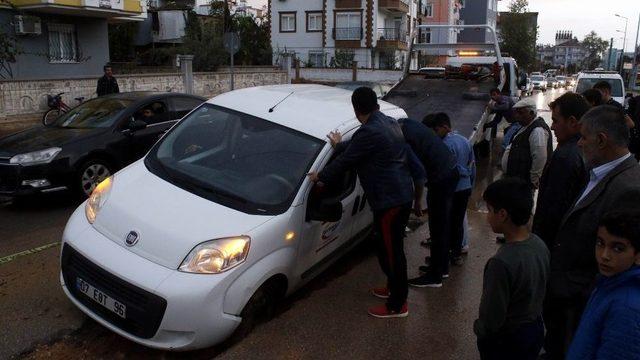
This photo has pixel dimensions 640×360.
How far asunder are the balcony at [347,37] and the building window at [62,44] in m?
23.9

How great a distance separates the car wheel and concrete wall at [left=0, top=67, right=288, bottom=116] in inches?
345

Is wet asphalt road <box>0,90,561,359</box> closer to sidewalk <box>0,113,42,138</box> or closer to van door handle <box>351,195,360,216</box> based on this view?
van door handle <box>351,195,360,216</box>

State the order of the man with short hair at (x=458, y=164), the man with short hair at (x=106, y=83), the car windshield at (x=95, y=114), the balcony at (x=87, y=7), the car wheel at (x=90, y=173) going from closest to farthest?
the man with short hair at (x=458, y=164), the car wheel at (x=90, y=173), the car windshield at (x=95, y=114), the man with short hair at (x=106, y=83), the balcony at (x=87, y=7)

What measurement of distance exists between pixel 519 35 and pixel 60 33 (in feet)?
162

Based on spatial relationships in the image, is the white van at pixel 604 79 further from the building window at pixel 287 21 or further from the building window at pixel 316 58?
the building window at pixel 287 21

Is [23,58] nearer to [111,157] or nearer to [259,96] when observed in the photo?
[111,157]

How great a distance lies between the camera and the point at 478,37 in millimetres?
67438

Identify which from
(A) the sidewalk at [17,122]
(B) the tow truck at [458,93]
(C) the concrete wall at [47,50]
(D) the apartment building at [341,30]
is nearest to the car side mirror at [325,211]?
(B) the tow truck at [458,93]

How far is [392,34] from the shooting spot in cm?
4300

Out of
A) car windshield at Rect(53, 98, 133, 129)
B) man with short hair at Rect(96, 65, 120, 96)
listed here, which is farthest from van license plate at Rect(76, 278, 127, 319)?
man with short hair at Rect(96, 65, 120, 96)

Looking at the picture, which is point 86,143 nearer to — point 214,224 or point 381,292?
point 214,224

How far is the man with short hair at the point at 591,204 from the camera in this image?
2.69 meters

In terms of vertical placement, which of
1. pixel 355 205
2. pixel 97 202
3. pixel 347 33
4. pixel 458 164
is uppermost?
pixel 347 33

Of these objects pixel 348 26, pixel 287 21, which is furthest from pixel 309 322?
pixel 287 21
